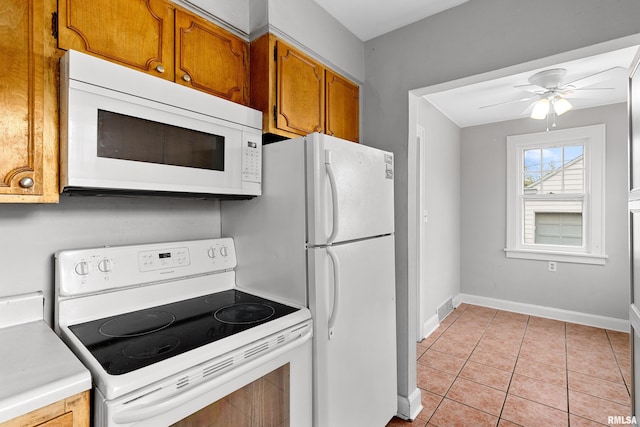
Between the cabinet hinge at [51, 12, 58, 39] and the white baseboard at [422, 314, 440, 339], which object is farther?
the white baseboard at [422, 314, 440, 339]

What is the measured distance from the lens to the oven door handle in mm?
850

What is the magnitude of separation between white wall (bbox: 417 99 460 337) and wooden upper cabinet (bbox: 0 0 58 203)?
296 centimetres

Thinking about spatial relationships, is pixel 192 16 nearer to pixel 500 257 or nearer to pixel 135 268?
pixel 135 268

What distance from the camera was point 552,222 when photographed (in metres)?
3.93

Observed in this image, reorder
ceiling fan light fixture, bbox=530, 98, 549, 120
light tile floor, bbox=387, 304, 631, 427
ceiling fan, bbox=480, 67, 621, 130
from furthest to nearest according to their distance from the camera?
1. ceiling fan light fixture, bbox=530, 98, 549, 120
2. ceiling fan, bbox=480, 67, 621, 130
3. light tile floor, bbox=387, 304, 631, 427

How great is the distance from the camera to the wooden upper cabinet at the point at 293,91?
5.36ft

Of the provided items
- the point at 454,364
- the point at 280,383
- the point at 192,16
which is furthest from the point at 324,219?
the point at 454,364

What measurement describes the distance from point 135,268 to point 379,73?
1.87 metres

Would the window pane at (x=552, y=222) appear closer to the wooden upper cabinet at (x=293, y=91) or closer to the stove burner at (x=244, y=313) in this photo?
the wooden upper cabinet at (x=293, y=91)

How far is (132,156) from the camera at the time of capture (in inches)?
47.8

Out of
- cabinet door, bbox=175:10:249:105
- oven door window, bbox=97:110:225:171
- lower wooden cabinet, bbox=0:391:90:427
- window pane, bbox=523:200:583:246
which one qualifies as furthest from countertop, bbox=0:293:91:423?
window pane, bbox=523:200:583:246

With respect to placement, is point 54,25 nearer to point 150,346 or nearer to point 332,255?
point 150,346

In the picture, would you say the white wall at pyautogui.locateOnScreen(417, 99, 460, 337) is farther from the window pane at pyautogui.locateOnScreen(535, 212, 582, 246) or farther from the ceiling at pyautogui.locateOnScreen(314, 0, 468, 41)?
the ceiling at pyautogui.locateOnScreen(314, 0, 468, 41)
